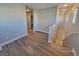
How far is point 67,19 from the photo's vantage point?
1.15 metres

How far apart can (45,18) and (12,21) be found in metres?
0.41

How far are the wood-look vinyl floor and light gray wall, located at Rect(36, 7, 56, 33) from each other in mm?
101

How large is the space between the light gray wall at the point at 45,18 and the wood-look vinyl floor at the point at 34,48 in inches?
4.0

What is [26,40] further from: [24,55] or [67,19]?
[67,19]

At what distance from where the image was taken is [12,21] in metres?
1.12

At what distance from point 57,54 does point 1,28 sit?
734mm

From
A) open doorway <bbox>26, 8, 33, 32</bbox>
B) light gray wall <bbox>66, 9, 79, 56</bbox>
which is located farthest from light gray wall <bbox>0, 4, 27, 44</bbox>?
light gray wall <bbox>66, 9, 79, 56</bbox>

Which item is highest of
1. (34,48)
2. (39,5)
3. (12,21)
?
(39,5)

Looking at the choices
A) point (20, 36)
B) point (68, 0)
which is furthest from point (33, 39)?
point (68, 0)

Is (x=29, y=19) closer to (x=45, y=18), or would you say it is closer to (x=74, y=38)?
(x=45, y=18)

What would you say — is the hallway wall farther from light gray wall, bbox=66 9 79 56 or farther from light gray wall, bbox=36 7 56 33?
light gray wall, bbox=66 9 79 56

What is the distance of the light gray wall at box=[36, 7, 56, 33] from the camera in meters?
1.15

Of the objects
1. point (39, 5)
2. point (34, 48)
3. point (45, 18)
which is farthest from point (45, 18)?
point (34, 48)

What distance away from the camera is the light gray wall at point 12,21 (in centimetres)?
105
